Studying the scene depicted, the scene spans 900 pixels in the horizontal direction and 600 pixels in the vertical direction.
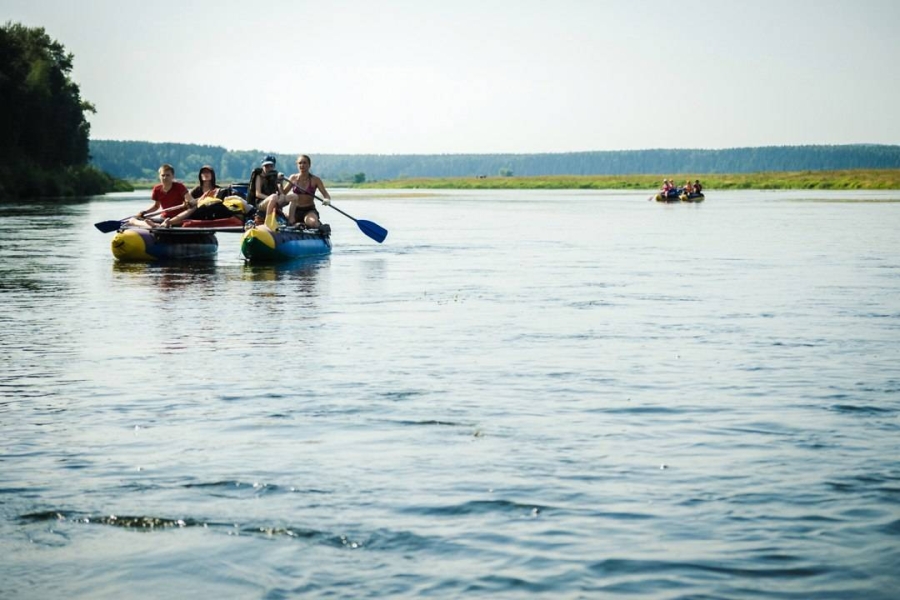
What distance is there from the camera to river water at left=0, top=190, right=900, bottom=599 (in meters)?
6.18

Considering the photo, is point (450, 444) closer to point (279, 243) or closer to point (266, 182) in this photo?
point (279, 243)

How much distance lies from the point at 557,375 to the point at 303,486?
4630 mm

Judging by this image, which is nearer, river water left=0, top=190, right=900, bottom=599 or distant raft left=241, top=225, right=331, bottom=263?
river water left=0, top=190, right=900, bottom=599

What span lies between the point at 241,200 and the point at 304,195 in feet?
4.44

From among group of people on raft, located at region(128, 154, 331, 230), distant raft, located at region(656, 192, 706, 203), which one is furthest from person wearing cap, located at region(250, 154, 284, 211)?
distant raft, located at region(656, 192, 706, 203)

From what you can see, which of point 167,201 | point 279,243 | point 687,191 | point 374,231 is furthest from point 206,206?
point 687,191

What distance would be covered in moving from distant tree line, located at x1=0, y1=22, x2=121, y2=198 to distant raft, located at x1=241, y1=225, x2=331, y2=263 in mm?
58383

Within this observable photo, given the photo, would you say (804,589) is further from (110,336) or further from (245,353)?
(110,336)

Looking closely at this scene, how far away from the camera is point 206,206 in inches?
1014

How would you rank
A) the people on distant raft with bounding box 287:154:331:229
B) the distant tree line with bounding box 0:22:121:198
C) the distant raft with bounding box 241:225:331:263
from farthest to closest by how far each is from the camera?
the distant tree line with bounding box 0:22:121:198
the people on distant raft with bounding box 287:154:331:229
the distant raft with bounding box 241:225:331:263

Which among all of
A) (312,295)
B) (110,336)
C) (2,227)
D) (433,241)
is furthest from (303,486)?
(2,227)

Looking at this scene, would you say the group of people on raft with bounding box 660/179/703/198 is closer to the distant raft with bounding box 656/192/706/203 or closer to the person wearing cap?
the distant raft with bounding box 656/192/706/203

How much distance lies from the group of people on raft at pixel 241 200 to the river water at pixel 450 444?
5832 mm

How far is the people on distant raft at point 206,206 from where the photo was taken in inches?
1011
